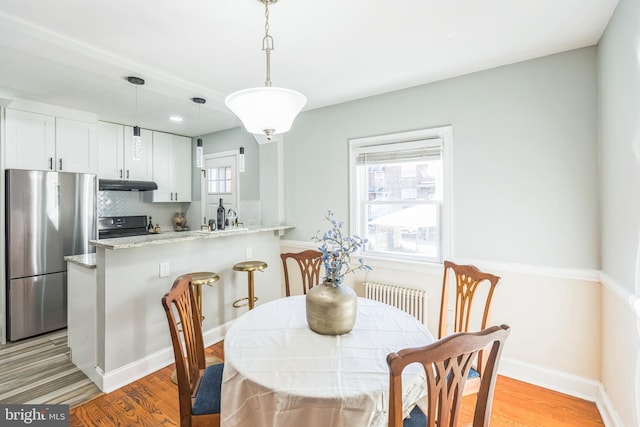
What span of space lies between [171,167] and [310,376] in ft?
14.6

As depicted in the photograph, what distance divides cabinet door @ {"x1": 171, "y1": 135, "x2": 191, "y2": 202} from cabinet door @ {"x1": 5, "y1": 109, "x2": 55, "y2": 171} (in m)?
1.56

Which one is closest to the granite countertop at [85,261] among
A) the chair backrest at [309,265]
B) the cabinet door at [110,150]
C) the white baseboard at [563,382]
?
the chair backrest at [309,265]

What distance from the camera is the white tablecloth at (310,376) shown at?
1.07 m

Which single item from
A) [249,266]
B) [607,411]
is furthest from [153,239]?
[607,411]

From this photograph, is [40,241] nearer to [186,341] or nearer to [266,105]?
[186,341]

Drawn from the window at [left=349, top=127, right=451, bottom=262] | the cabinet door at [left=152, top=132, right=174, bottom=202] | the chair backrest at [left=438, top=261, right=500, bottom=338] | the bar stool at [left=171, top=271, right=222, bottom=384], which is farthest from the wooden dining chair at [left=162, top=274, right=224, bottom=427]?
the cabinet door at [left=152, top=132, right=174, bottom=202]

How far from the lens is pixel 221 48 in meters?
2.21

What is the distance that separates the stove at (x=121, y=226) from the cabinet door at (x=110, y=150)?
655 millimetres

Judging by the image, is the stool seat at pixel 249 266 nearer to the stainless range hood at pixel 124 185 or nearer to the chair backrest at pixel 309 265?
the chair backrest at pixel 309 265

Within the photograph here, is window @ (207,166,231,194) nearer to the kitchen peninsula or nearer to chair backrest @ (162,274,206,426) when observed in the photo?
the kitchen peninsula

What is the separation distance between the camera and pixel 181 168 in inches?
192

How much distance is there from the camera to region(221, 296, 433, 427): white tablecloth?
107cm

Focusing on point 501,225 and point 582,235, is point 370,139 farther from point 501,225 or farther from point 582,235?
point 582,235

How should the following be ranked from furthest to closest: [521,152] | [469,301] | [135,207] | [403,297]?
[135,207]
[403,297]
[521,152]
[469,301]
